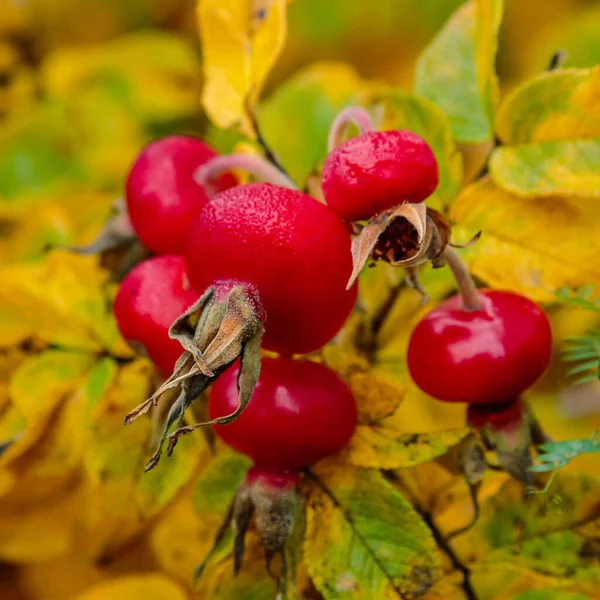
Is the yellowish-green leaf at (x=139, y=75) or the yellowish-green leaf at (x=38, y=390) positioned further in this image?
the yellowish-green leaf at (x=139, y=75)

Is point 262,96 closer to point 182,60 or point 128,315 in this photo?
point 182,60

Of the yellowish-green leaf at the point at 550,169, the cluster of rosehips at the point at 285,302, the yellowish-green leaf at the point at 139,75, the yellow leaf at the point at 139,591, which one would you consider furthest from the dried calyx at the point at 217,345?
the yellowish-green leaf at the point at 139,75

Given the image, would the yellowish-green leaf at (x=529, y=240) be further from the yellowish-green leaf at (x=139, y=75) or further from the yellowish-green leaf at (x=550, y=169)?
the yellowish-green leaf at (x=139, y=75)

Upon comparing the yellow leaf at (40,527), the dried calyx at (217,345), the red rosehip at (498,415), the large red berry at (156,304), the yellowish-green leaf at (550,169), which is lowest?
the yellow leaf at (40,527)

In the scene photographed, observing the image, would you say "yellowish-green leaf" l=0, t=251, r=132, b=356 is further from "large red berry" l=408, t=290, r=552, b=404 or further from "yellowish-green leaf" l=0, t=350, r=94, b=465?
"large red berry" l=408, t=290, r=552, b=404

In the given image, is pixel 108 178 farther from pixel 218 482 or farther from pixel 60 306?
pixel 218 482
